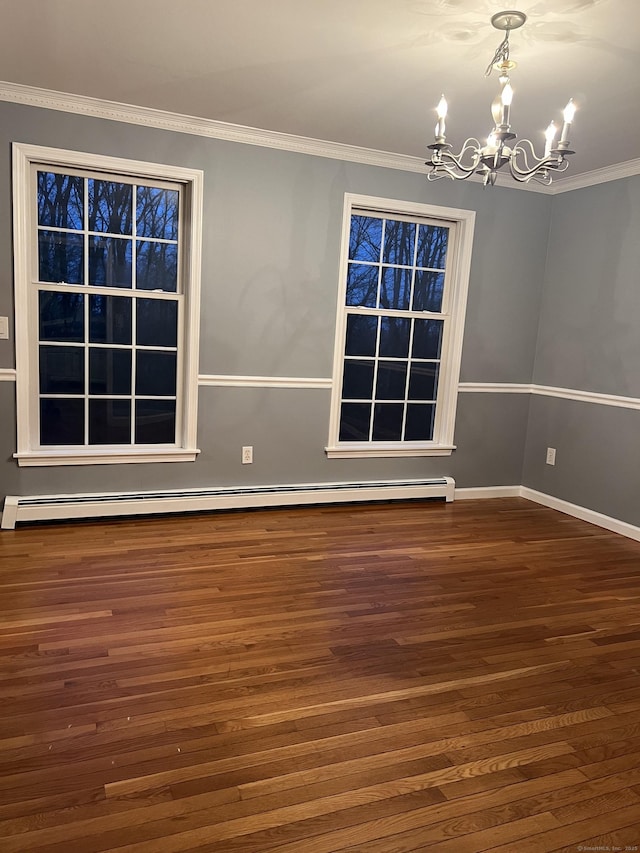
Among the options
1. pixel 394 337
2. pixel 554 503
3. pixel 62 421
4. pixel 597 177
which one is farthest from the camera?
pixel 554 503

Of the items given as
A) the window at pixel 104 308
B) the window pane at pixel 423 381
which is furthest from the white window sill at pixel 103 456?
the window pane at pixel 423 381

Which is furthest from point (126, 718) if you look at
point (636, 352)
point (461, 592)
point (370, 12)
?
point (636, 352)

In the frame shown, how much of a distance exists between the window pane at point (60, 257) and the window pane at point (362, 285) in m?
1.83

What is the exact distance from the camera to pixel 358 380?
15.2 feet

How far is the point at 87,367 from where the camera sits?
12.8 ft

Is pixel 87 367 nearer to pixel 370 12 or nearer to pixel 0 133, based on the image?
pixel 0 133

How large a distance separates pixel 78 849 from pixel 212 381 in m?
2.93

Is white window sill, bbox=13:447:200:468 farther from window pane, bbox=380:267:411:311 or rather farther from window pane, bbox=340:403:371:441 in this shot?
window pane, bbox=380:267:411:311

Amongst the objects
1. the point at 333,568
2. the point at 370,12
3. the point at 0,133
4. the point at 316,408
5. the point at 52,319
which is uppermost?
the point at 370,12

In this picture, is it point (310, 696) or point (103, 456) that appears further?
point (103, 456)

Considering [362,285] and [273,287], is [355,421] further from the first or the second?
[273,287]

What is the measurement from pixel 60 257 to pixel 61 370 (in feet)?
2.28

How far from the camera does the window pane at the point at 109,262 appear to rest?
384 centimetres

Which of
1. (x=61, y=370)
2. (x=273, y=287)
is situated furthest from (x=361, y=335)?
(x=61, y=370)
